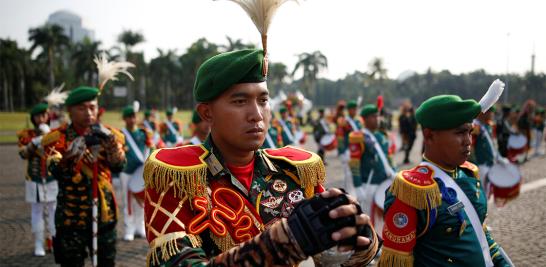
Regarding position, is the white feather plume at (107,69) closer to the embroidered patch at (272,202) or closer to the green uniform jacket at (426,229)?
the green uniform jacket at (426,229)

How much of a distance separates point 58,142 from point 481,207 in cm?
427

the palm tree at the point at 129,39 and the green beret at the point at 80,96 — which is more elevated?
the palm tree at the point at 129,39

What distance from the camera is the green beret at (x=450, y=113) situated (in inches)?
126

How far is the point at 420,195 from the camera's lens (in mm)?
3031

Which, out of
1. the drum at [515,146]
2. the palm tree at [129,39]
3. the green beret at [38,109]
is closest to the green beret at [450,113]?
the green beret at [38,109]

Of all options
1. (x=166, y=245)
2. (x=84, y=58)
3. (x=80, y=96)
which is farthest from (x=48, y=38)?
(x=166, y=245)

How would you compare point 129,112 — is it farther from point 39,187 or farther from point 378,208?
point 378,208

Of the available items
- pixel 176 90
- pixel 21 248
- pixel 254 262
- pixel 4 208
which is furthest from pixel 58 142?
pixel 176 90

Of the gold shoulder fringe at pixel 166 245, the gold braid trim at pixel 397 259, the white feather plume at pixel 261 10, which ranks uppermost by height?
the white feather plume at pixel 261 10

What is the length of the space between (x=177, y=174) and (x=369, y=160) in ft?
20.7

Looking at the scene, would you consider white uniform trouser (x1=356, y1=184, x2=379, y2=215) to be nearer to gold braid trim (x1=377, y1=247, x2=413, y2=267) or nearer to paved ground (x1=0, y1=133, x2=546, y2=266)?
paved ground (x1=0, y1=133, x2=546, y2=266)

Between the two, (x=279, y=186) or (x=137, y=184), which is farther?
(x=137, y=184)

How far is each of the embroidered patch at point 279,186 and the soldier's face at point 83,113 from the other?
336cm

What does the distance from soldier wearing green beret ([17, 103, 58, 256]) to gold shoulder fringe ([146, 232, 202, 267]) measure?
574cm
